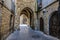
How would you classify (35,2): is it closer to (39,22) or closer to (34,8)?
(34,8)

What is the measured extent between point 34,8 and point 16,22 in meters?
3.36

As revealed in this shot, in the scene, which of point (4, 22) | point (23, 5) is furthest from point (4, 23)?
point (23, 5)

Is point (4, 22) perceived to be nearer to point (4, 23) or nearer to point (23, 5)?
point (4, 23)

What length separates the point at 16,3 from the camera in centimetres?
1541

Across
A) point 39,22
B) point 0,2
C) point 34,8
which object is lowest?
point 39,22

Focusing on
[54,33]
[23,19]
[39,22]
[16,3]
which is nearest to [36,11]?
[39,22]

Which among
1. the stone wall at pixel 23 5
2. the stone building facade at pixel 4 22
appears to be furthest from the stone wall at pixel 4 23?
the stone wall at pixel 23 5

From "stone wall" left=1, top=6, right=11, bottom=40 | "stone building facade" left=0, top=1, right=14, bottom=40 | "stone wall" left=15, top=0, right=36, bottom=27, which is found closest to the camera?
"stone building facade" left=0, top=1, right=14, bottom=40

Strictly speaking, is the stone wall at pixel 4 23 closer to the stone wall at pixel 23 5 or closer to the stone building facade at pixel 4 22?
the stone building facade at pixel 4 22

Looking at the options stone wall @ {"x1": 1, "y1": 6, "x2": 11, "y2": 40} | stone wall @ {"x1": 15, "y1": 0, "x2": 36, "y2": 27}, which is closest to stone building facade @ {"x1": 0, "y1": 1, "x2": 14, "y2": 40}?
stone wall @ {"x1": 1, "y1": 6, "x2": 11, "y2": 40}

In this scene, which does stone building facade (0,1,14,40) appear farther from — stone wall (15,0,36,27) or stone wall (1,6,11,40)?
stone wall (15,0,36,27)

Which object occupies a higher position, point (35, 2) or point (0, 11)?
point (35, 2)

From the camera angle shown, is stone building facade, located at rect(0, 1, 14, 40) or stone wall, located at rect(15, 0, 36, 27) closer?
stone building facade, located at rect(0, 1, 14, 40)

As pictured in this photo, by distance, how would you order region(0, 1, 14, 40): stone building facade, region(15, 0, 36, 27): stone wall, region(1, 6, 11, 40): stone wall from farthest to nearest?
region(15, 0, 36, 27): stone wall < region(1, 6, 11, 40): stone wall < region(0, 1, 14, 40): stone building facade
